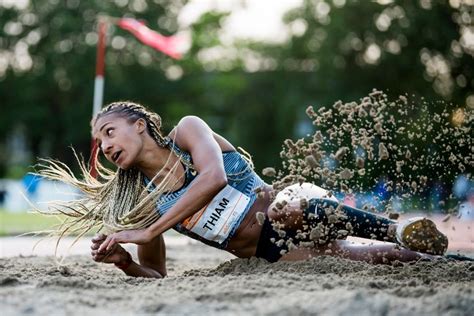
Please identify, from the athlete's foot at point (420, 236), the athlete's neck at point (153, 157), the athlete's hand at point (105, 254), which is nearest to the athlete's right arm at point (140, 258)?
the athlete's hand at point (105, 254)

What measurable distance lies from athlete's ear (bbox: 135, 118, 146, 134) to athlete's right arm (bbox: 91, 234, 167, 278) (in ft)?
2.47

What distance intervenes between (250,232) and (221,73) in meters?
43.4

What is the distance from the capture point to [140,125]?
18.3 feet

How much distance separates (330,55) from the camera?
135ft

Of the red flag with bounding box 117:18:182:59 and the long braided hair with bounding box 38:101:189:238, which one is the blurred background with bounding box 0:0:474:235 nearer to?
the red flag with bounding box 117:18:182:59

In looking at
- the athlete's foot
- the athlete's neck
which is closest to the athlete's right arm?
the athlete's neck

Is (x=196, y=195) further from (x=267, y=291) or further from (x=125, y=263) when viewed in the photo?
→ (x=267, y=291)

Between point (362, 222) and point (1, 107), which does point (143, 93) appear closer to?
point (1, 107)

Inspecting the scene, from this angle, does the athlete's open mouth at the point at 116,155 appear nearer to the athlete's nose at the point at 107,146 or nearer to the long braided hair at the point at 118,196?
the athlete's nose at the point at 107,146

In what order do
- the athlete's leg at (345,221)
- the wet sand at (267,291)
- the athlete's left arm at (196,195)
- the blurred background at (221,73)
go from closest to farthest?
1. the wet sand at (267,291)
2. the athlete's left arm at (196,195)
3. the athlete's leg at (345,221)
4. the blurred background at (221,73)

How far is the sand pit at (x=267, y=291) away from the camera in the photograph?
3.62 metres

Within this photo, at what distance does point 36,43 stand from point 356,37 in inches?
667

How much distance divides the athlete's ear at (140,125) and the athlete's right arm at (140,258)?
752 millimetres

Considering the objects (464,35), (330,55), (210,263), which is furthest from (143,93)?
(210,263)
